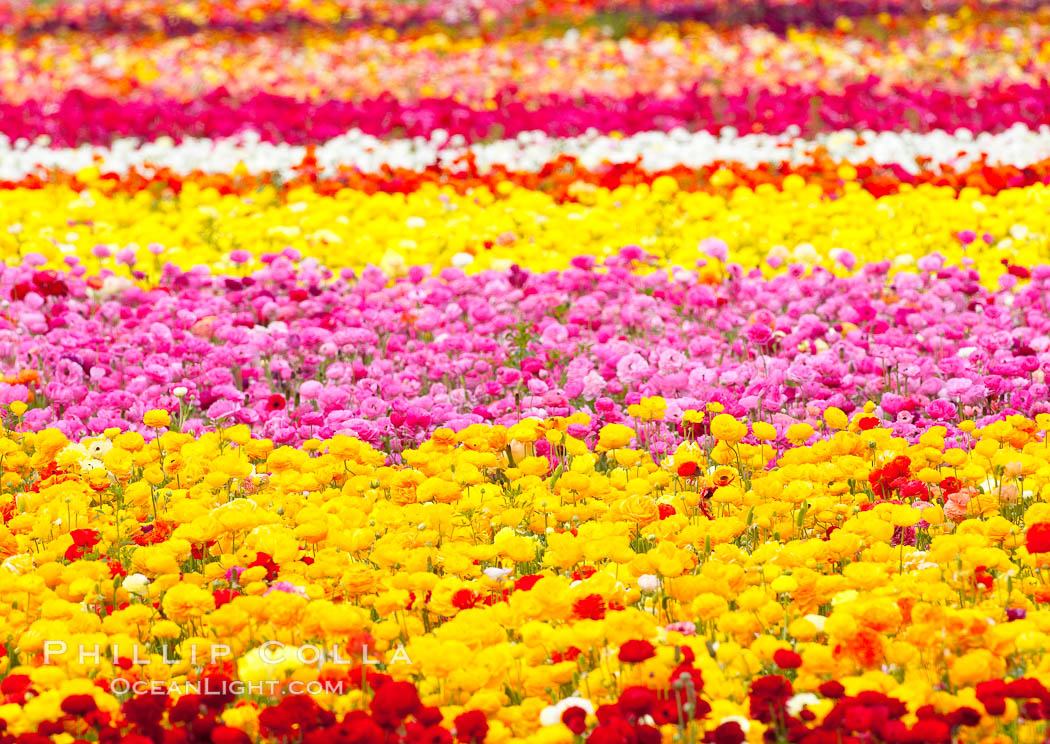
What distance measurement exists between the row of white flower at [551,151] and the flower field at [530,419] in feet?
0.17

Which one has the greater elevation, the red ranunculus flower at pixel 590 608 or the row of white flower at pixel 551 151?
the row of white flower at pixel 551 151

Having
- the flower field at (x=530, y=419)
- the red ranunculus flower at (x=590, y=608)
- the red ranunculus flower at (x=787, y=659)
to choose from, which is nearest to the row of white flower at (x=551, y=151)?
the flower field at (x=530, y=419)

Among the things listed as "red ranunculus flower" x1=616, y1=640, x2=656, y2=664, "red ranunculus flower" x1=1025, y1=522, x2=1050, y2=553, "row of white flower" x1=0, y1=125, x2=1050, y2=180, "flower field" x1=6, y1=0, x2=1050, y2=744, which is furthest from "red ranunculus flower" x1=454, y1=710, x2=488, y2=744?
"row of white flower" x1=0, y1=125, x2=1050, y2=180

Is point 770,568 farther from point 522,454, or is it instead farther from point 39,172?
point 39,172

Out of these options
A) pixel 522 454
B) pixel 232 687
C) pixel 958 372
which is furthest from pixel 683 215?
pixel 232 687

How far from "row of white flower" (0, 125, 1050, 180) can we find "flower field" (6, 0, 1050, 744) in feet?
0.17

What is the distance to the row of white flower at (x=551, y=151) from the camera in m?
9.09

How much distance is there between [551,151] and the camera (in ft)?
31.7

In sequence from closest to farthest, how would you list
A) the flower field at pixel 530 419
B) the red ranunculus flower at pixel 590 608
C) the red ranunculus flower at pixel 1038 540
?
the flower field at pixel 530 419, the red ranunculus flower at pixel 590 608, the red ranunculus flower at pixel 1038 540

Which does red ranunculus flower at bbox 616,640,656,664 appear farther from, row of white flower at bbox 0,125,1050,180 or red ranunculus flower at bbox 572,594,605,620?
row of white flower at bbox 0,125,1050,180

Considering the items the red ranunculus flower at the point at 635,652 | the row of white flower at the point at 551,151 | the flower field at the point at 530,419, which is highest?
the row of white flower at the point at 551,151

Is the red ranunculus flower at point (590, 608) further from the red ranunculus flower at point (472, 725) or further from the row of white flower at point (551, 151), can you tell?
the row of white flower at point (551, 151)

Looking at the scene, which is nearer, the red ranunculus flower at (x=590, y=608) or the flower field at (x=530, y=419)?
the flower field at (x=530, y=419)

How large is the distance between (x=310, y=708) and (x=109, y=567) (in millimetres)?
1197
